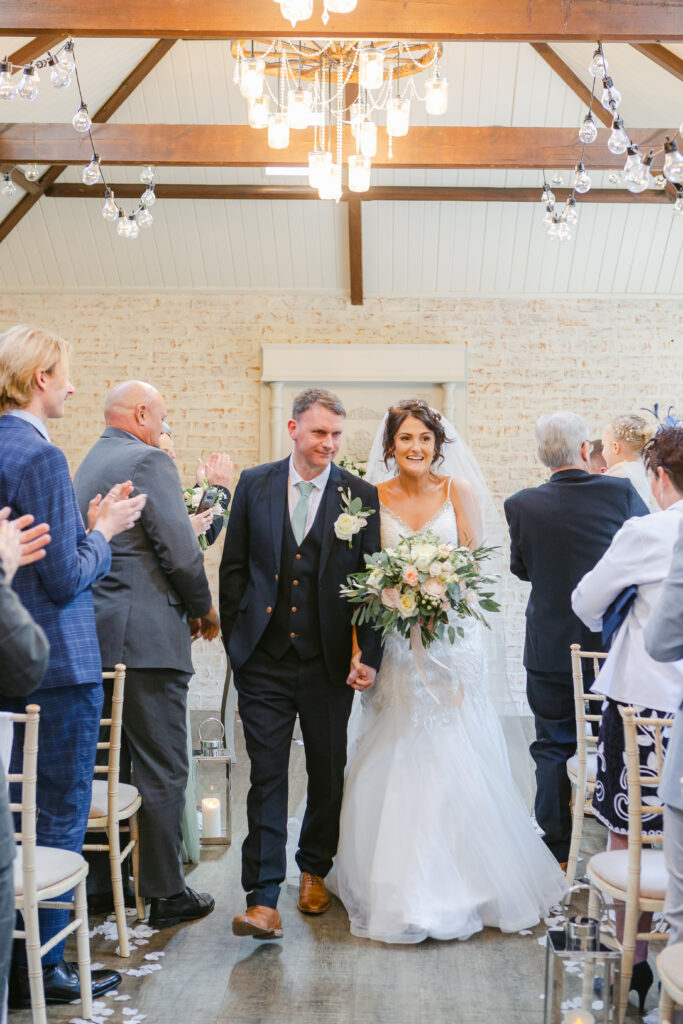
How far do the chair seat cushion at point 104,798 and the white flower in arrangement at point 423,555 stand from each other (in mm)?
1312

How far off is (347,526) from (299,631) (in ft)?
1.40

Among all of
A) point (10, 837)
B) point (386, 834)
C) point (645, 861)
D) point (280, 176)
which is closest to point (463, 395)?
point (280, 176)

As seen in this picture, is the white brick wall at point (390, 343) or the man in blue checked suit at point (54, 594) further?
the white brick wall at point (390, 343)

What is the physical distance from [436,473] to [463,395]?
459cm

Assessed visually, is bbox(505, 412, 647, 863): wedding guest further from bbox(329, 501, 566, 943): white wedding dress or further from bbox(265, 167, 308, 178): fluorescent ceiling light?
bbox(265, 167, 308, 178): fluorescent ceiling light

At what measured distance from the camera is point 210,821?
464 cm

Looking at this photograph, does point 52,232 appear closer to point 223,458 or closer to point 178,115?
point 178,115

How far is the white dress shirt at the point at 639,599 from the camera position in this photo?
3074 mm

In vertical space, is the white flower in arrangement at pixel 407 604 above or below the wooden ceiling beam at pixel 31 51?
below

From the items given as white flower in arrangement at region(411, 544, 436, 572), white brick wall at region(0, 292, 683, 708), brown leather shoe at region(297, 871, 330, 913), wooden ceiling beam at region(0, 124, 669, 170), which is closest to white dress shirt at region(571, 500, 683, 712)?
white flower in arrangement at region(411, 544, 436, 572)

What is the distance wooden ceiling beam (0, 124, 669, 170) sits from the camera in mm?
6270

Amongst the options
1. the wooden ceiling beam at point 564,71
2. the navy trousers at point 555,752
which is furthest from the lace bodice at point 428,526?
the wooden ceiling beam at point 564,71

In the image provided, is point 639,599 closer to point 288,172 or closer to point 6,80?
point 6,80

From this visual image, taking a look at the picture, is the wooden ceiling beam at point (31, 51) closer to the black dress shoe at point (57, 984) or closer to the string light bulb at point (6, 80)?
the string light bulb at point (6, 80)
